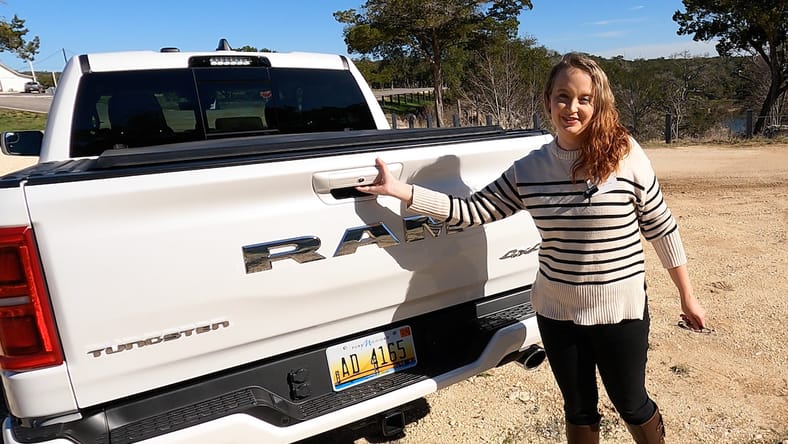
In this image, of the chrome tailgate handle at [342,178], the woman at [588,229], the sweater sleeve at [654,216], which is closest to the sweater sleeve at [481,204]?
the woman at [588,229]

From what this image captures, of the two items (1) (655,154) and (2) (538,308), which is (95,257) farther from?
(1) (655,154)

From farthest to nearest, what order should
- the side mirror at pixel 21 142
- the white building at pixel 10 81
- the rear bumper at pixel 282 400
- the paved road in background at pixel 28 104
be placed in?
the white building at pixel 10 81 < the paved road in background at pixel 28 104 < the side mirror at pixel 21 142 < the rear bumper at pixel 282 400

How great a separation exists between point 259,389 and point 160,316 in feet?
1.58

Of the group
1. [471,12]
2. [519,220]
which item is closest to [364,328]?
[519,220]

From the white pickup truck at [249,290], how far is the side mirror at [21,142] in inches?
69.8

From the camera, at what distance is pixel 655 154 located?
13.6 meters

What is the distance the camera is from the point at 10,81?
75.9m

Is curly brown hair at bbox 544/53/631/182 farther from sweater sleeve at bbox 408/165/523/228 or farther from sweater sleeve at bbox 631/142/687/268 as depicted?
sweater sleeve at bbox 408/165/523/228

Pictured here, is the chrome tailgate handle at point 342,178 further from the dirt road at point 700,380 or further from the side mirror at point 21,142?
the side mirror at point 21,142

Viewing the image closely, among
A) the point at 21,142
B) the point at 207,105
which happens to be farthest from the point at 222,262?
the point at 21,142

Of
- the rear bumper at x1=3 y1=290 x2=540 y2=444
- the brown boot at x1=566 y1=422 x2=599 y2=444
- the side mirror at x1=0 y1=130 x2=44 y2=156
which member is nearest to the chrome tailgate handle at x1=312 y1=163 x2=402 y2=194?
the rear bumper at x1=3 y1=290 x2=540 y2=444

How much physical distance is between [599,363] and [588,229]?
57 cm

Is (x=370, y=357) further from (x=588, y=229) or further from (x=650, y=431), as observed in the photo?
(x=650, y=431)

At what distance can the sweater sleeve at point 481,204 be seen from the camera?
215 cm
